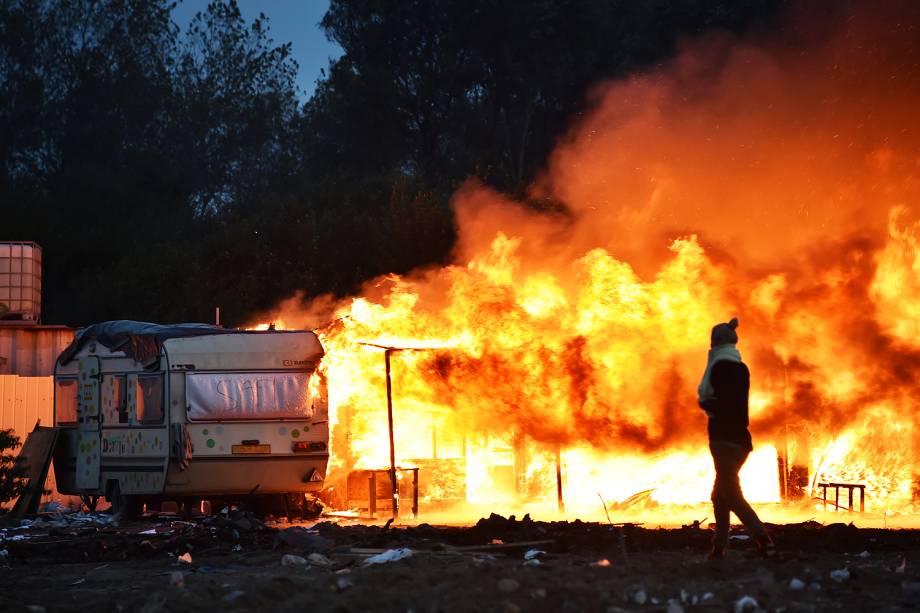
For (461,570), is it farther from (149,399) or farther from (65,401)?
(65,401)

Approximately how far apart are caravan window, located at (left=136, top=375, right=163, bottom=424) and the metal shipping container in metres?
9.93

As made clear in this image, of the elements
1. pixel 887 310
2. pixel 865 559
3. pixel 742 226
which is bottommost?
pixel 865 559

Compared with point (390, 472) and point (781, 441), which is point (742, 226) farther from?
point (390, 472)

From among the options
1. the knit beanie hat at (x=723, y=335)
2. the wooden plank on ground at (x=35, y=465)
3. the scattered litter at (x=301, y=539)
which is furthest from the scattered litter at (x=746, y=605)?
the wooden plank on ground at (x=35, y=465)

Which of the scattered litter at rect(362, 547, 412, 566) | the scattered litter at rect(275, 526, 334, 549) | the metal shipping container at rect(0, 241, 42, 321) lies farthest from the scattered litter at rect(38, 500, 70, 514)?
the scattered litter at rect(362, 547, 412, 566)

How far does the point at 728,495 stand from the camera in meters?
11.0

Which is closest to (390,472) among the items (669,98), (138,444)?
(138,444)

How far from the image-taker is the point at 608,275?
1717cm

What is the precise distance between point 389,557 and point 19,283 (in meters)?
18.4

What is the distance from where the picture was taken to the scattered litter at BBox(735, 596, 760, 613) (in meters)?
8.70

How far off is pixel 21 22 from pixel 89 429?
28.2m

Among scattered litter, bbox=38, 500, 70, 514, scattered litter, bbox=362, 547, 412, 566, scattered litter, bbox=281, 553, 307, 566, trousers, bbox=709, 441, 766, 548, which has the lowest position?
scattered litter, bbox=281, 553, 307, 566

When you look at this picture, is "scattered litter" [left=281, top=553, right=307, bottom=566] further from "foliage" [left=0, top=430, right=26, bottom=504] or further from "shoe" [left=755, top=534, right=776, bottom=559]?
"foliage" [left=0, top=430, right=26, bottom=504]

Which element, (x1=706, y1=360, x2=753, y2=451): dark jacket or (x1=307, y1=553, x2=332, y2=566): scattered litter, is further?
(x1=307, y1=553, x2=332, y2=566): scattered litter
